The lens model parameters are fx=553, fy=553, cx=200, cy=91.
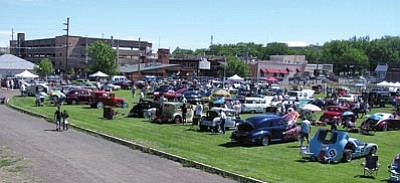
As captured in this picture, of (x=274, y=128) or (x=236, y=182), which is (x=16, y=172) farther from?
(x=274, y=128)

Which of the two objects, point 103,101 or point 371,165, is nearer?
point 371,165

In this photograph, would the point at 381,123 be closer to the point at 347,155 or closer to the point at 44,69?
the point at 347,155

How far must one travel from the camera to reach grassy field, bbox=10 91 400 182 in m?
17.5

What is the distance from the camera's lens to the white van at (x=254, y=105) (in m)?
45.1

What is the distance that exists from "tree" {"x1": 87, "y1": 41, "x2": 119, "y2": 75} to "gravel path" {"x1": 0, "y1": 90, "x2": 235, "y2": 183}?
67.8 metres

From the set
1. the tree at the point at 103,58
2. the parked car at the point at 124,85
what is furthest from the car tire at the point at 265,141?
the tree at the point at 103,58

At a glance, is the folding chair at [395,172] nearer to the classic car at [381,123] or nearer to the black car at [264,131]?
the black car at [264,131]

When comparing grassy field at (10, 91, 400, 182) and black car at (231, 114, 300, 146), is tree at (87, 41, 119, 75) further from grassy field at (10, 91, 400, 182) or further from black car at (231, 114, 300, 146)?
black car at (231, 114, 300, 146)

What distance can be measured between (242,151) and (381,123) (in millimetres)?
13064

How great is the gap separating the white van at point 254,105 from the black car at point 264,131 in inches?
686

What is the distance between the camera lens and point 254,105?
4550cm

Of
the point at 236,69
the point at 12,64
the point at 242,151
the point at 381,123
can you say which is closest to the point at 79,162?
the point at 242,151

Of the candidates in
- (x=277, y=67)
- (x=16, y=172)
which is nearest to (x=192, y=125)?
(x=16, y=172)

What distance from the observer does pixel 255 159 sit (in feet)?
68.7
